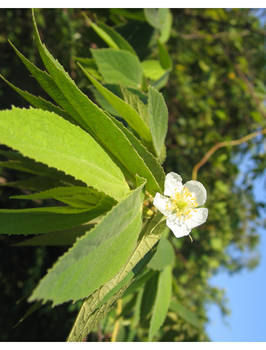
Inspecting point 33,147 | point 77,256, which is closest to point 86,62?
point 33,147

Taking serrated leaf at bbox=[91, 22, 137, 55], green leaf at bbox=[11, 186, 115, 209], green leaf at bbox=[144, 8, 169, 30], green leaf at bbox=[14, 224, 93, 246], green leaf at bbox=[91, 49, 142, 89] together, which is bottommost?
green leaf at bbox=[14, 224, 93, 246]

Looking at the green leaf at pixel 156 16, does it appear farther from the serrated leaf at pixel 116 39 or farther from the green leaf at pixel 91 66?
the green leaf at pixel 91 66

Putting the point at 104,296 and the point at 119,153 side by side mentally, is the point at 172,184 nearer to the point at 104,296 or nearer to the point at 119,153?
the point at 119,153

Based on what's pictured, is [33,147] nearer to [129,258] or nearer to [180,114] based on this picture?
[129,258]

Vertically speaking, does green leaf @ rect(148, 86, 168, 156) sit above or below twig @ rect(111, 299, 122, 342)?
above

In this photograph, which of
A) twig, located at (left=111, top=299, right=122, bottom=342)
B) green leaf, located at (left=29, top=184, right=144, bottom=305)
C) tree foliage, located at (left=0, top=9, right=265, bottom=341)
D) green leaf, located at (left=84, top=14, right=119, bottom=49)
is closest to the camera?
green leaf, located at (left=29, top=184, right=144, bottom=305)

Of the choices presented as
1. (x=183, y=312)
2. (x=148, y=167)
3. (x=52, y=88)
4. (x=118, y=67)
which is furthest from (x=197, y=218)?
(x=183, y=312)

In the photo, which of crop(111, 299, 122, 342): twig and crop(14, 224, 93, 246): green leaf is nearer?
crop(14, 224, 93, 246): green leaf

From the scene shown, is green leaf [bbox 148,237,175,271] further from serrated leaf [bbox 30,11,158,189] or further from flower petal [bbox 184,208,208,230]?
serrated leaf [bbox 30,11,158,189]

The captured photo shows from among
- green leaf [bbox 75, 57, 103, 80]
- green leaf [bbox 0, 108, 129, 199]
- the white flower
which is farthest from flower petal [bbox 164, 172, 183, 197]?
green leaf [bbox 75, 57, 103, 80]
